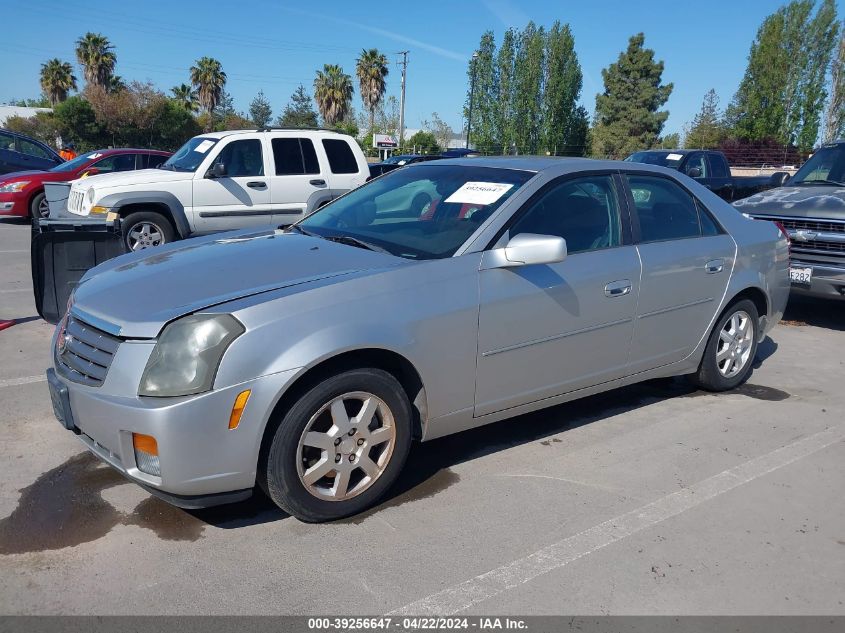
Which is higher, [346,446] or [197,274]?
[197,274]

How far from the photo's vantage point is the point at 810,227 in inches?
291

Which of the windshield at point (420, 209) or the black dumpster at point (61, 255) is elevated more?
the windshield at point (420, 209)

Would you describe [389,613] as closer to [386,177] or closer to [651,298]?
[651,298]

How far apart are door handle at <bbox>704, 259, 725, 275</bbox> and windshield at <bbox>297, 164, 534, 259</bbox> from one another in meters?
1.52

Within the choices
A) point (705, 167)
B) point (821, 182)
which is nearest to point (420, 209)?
point (821, 182)

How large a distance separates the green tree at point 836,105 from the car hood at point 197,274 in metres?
54.0

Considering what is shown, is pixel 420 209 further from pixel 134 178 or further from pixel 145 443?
pixel 134 178

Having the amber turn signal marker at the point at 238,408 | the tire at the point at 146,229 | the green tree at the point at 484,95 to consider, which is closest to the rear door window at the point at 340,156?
the tire at the point at 146,229

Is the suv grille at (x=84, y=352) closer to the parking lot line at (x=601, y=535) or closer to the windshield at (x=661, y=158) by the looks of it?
the parking lot line at (x=601, y=535)

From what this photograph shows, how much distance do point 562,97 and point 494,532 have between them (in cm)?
5181

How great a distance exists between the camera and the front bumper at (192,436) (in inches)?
114

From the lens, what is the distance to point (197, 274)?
11.5 ft

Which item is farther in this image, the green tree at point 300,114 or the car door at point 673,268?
the green tree at point 300,114

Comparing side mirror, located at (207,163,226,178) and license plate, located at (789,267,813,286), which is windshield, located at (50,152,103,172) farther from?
license plate, located at (789,267,813,286)
